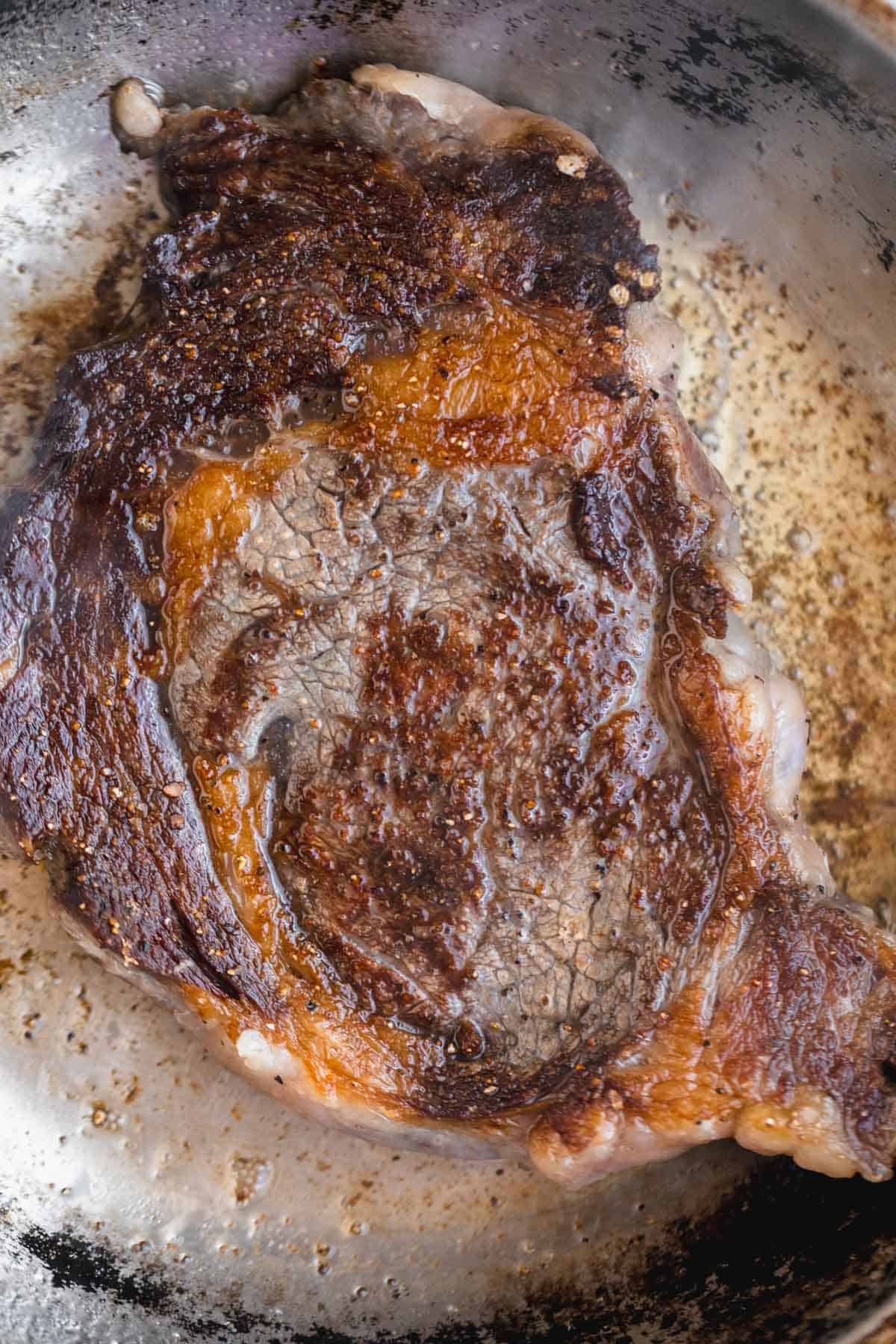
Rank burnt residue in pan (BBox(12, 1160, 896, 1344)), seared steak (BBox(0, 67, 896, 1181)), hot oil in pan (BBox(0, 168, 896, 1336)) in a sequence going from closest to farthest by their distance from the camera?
seared steak (BBox(0, 67, 896, 1181))
burnt residue in pan (BBox(12, 1160, 896, 1344))
hot oil in pan (BBox(0, 168, 896, 1336))

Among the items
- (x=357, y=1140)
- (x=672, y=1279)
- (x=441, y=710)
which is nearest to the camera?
(x=441, y=710)

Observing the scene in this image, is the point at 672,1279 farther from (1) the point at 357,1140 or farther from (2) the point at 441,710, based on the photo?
(2) the point at 441,710

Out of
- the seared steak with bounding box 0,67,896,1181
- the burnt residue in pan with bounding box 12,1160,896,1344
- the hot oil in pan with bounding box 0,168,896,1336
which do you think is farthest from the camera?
the hot oil in pan with bounding box 0,168,896,1336

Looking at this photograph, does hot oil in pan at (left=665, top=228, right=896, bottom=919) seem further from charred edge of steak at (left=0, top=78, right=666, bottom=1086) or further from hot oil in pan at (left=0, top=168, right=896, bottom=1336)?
charred edge of steak at (left=0, top=78, right=666, bottom=1086)

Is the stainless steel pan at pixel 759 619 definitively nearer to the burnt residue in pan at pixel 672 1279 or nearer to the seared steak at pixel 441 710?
the burnt residue in pan at pixel 672 1279

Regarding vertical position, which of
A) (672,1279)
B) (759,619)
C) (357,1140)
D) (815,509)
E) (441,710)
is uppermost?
(815,509)

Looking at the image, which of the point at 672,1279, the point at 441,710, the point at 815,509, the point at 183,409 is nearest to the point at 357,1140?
the point at 672,1279

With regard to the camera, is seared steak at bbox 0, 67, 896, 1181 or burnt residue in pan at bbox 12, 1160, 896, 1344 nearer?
seared steak at bbox 0, 67, 896, 1181

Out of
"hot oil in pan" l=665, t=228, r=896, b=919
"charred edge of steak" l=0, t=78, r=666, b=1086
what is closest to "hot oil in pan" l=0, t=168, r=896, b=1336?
"hot oil in pan" l=665, t=228, r=896, b=919
